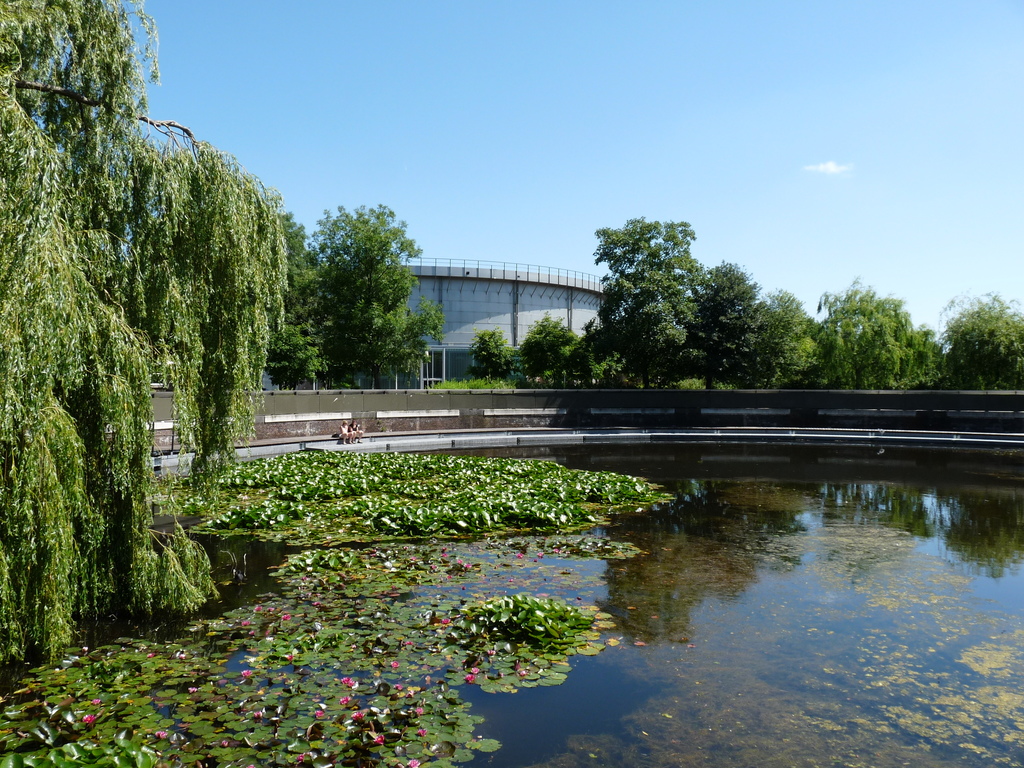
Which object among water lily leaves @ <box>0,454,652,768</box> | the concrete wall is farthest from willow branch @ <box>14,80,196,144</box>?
the concrete wall

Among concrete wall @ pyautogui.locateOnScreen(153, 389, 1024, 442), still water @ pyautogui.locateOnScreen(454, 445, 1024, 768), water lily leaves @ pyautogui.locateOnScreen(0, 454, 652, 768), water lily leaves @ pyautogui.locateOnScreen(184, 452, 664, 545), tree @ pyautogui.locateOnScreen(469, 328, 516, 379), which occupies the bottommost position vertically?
still water @ pyautogui.locateOnScreen(454, 445, 1024, 768)

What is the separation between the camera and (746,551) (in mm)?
11398

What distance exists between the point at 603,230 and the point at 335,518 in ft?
85.6

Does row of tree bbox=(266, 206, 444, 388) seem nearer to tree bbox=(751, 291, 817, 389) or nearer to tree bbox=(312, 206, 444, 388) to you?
tree bbox=(312, 206, 444, 388)

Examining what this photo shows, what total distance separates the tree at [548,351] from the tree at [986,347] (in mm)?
20012

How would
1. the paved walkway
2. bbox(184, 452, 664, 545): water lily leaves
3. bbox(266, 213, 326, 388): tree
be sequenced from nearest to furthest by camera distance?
1. bbox(184, 452, 664, 545): water lily leaves
2. the paved walkway
3. bbox(266, 213, 326, 388): tree

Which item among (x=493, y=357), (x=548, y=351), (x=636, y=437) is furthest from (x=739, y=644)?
(x=493, y=357)

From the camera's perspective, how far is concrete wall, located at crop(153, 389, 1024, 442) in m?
30.2

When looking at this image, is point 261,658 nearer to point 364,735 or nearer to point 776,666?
point 364,735

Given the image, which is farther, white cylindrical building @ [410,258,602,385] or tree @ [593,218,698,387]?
white cylindrical building @ [410,258,602,385]

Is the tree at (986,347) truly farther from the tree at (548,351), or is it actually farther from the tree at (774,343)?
the tree at (548,351)

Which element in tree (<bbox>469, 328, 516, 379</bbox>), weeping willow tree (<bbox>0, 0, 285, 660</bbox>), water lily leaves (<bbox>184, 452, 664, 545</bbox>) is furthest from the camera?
tree (<bbox>469, 328, 516, 379</bbox>)

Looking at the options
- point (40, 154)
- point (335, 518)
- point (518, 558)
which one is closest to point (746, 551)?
point (518, 558)

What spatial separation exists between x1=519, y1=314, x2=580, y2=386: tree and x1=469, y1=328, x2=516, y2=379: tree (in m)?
4.31
